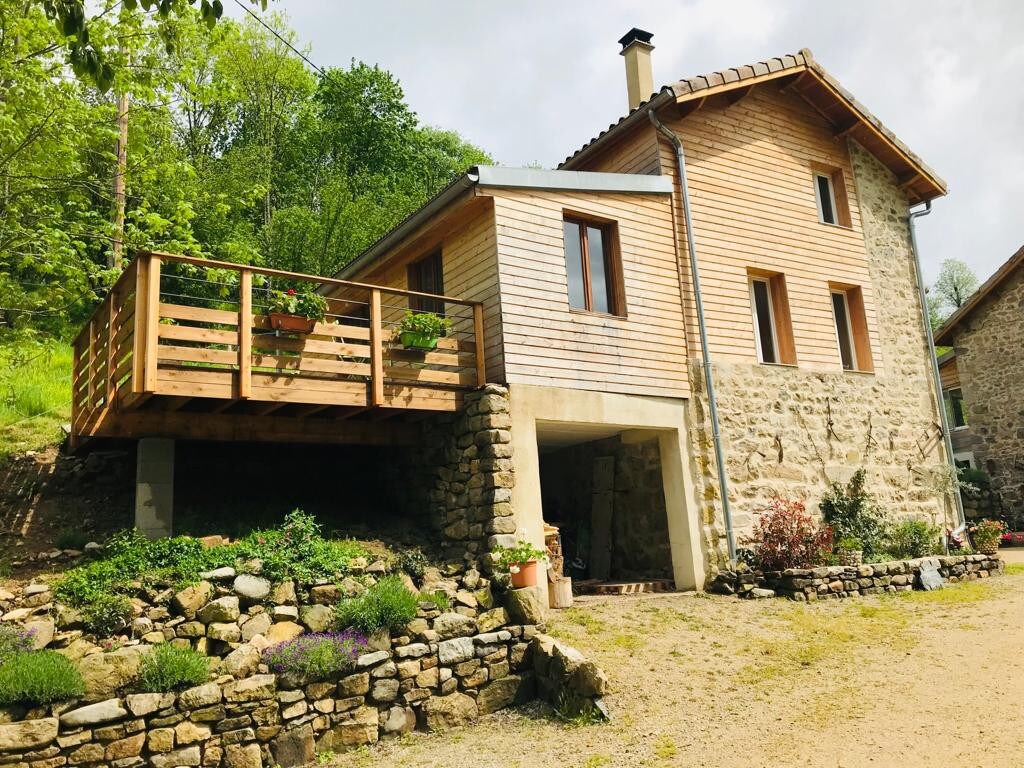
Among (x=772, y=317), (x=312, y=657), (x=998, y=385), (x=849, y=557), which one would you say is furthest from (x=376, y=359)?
(x=998, y=385)

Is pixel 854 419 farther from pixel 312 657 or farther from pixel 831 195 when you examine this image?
pixel 312 657

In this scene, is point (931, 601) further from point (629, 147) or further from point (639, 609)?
point (629, 147)

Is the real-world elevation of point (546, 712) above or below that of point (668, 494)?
below

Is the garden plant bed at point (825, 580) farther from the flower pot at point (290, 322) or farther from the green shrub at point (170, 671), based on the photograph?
the green shrub at point (170, 671)

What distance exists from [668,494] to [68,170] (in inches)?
427

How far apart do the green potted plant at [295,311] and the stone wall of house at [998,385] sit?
18282 mm

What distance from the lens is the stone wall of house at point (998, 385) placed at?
765 inches

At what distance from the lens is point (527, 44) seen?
9.06m

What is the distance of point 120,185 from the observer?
15711 millimetres

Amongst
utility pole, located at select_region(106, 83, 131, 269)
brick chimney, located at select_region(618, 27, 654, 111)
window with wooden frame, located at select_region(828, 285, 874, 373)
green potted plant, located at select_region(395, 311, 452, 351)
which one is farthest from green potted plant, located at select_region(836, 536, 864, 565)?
utility pole, located at select_region(106, 83, 131, 269)

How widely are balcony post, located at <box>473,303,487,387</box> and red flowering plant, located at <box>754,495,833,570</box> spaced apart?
491 centimetres

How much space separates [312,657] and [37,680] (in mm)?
2014

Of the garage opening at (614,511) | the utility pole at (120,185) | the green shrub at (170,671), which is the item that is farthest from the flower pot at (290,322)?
the utility pole at (120,185)

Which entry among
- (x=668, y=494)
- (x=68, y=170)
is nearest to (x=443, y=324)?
(x=668, y=494)
